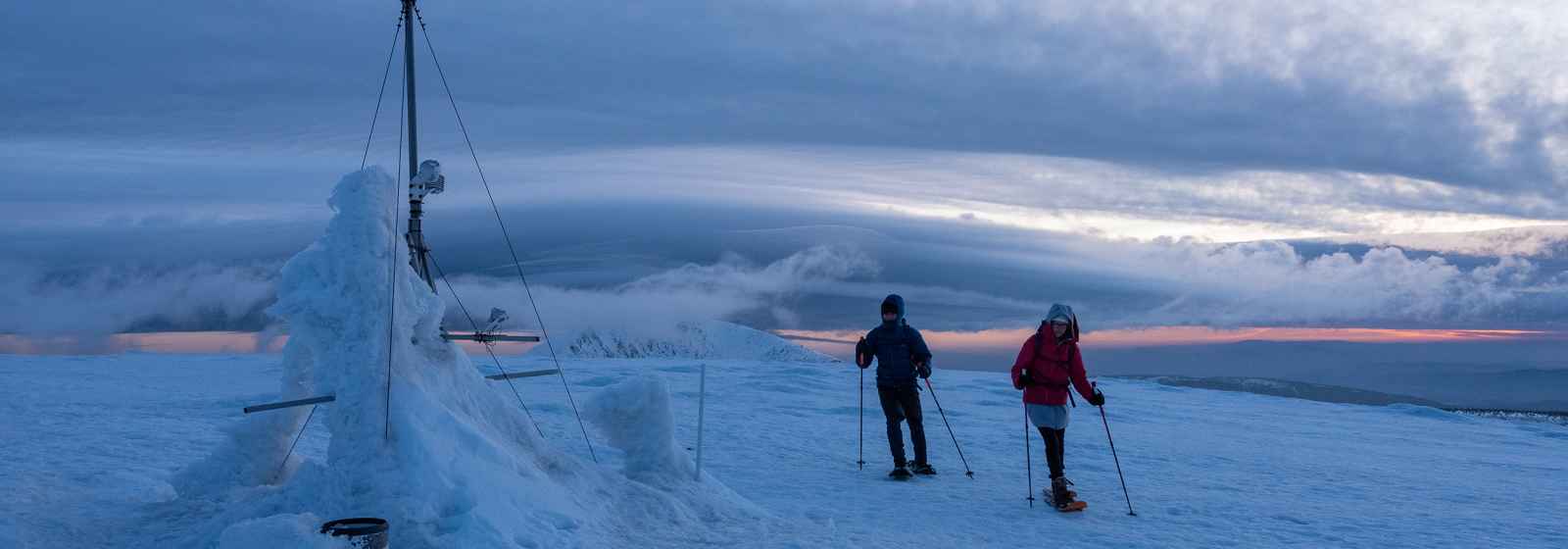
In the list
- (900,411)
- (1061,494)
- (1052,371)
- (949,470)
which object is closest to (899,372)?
(900,411)

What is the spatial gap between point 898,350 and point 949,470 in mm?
1834

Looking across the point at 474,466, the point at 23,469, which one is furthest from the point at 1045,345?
the point at 23,469

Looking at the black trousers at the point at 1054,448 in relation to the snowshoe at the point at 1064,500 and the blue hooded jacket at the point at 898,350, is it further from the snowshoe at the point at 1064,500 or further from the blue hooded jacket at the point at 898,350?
the blue hooded jacket at the point at 898,350

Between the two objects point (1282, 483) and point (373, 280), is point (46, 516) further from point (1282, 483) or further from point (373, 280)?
point (1282, 483)

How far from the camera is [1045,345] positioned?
29.9ft

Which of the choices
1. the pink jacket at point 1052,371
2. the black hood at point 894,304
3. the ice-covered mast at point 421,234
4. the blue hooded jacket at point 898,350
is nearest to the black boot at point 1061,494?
the pink jacket at point 1052,371

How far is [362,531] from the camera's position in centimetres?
567

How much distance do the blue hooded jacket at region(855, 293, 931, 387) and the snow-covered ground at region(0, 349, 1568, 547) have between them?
112cm

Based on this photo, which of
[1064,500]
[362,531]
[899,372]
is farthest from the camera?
[899,372]

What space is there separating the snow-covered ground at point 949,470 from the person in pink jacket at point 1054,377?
0.52 metres

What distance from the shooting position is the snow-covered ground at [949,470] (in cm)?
795

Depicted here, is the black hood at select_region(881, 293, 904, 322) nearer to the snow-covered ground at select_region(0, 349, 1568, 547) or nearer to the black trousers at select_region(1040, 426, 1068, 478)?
the snow-covered ground at select_region(0, 349, 1568, 547)

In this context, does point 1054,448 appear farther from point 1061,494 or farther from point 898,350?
point 898,350

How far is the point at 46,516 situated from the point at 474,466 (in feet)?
10.6
